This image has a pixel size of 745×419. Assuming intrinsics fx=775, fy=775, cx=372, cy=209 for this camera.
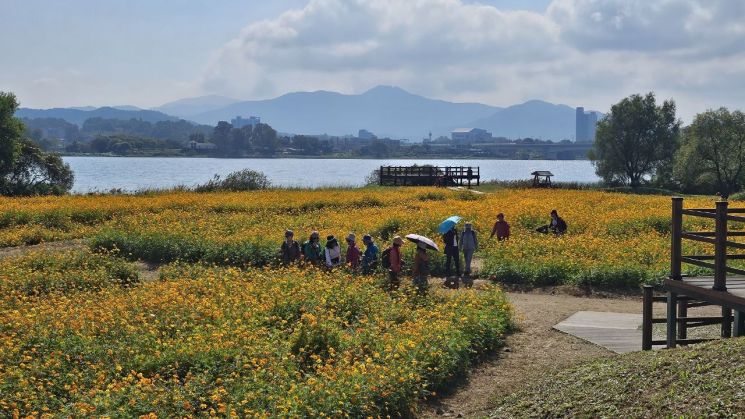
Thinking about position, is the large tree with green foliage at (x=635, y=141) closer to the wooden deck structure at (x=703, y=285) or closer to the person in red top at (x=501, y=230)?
the person in red top at (x=501, y=230)

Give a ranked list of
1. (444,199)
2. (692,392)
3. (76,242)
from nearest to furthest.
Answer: (692,392)
(76,242)
(444,199)

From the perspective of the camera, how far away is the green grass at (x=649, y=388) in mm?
8195

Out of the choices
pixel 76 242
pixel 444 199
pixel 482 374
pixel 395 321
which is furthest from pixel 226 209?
Answer: pixel 482 374

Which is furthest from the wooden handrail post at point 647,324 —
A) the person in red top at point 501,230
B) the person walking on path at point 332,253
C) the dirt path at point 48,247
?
the dirt path at point 48,247

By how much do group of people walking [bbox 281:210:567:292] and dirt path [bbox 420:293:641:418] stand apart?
2.42 m

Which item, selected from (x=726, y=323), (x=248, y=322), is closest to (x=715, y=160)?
(x=726, y=323)

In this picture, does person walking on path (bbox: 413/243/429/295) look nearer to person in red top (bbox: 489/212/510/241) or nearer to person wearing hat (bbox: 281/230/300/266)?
person wearing hat (bbox: 281/230/300/266)

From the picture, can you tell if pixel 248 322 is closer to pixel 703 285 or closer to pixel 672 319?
pixel 672 319

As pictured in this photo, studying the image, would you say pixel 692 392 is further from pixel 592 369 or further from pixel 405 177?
pixel 405 177

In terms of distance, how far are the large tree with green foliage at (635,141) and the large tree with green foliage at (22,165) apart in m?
56.8

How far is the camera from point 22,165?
60469mm

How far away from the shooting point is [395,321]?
13969mm

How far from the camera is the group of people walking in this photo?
17375 mm

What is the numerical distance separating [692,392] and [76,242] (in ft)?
78.4
